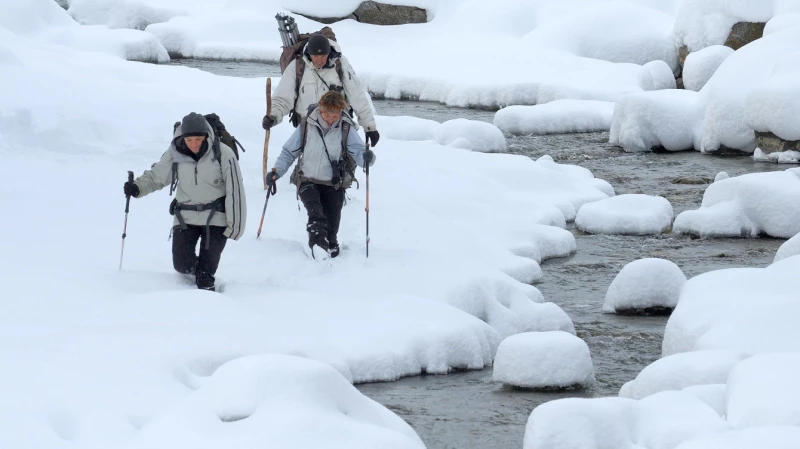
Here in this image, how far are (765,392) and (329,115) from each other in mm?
4530

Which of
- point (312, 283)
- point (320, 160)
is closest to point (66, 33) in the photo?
point (320, 160)

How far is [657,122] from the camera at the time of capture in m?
19.7

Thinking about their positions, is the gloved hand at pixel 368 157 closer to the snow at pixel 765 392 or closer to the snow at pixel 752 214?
the snow at pixel 765 392

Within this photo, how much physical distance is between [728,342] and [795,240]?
146 inches

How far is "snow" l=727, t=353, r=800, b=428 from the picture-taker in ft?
17.4

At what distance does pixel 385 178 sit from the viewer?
12781mm

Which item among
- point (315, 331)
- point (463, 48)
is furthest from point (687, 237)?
point (463, 48)

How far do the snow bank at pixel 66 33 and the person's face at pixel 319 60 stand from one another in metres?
13.4

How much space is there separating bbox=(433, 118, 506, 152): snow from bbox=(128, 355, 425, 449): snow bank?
13502mm

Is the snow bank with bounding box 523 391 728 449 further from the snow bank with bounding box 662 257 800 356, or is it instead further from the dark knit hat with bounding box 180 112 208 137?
the dark knit hat with bounding box 180 112 208 137

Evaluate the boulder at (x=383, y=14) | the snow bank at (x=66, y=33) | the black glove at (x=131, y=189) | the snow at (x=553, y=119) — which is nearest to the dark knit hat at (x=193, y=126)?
the black glove at (x=131, y=189)

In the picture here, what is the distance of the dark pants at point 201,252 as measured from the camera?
8.23 meters

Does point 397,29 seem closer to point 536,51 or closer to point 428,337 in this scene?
point 536,51

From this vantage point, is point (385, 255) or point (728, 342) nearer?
point (728, 342)
